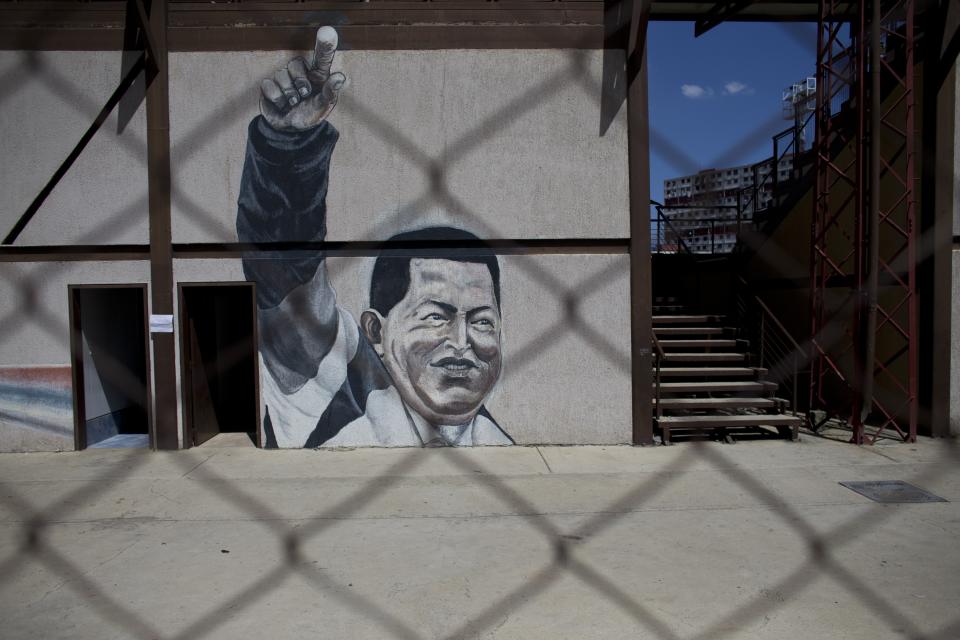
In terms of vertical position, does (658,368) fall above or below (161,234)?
below

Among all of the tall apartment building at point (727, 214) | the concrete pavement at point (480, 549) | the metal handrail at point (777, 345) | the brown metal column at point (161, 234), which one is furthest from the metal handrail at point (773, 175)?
the brown metal column at point (161, 234)

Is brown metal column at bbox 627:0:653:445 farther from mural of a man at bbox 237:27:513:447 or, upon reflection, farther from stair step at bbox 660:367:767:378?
mural of a man at bbox 237:27:513:447

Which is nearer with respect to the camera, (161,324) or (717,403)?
(161,324)

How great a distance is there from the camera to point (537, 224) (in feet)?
14.8

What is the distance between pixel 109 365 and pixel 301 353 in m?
1.64

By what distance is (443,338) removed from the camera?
4.53m

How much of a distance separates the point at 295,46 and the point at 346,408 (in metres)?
2.42

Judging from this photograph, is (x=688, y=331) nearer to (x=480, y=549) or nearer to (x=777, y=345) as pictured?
(x=777, y=345)

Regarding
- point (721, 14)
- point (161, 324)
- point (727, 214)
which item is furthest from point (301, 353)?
point (727, 214)

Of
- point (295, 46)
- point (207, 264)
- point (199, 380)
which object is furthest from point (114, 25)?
point (199, 380)

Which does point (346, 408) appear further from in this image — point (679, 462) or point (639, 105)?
point (639, 105)

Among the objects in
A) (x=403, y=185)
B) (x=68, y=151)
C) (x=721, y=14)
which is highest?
(x=721, y=14)

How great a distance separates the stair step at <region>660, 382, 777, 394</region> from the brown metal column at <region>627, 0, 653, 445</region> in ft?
1.16

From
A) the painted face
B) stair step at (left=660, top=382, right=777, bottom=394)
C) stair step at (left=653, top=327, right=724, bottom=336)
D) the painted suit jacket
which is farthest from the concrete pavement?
stair step at (left=653, top=327, right=724, bottom=336)
